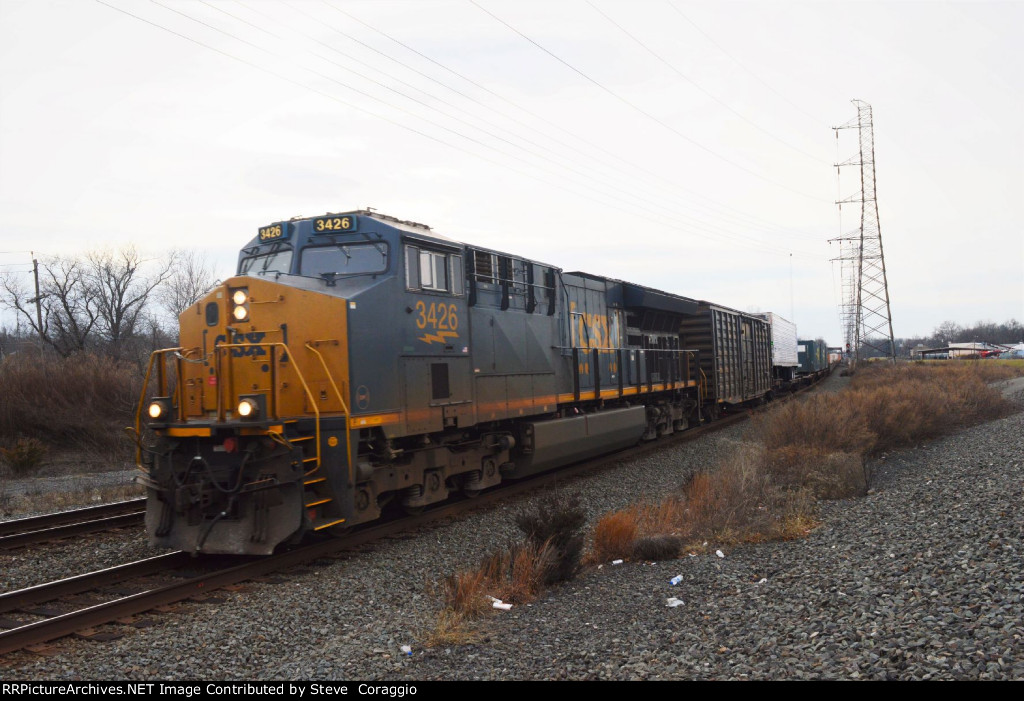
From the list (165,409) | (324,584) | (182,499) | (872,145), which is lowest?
(324,584)

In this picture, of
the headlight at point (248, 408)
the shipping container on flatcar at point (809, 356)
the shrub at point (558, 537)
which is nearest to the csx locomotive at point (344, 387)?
the headlight at point (248, 408)

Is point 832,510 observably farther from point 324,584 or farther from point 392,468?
point 324,584

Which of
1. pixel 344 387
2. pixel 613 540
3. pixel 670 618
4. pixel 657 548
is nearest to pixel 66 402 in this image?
pixel 344 387

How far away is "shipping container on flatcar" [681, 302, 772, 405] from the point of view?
20.7 m

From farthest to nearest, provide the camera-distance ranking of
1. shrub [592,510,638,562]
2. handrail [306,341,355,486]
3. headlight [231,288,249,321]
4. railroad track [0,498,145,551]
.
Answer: railroad track [0,498,145,551] → headlight [231,288,249,321] → shrub [592,510,638,562] → handrail [306,341,355,486]

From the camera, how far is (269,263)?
358 inches

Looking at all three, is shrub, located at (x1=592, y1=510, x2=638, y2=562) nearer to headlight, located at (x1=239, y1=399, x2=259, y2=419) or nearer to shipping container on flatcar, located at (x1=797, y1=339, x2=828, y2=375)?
headlight, located at (x1=239, y1=399, x2=259, y2=419)

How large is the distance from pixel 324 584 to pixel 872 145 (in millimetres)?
44281

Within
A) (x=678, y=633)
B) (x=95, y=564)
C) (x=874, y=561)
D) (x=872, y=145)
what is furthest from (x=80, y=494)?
(x=872, y=145)

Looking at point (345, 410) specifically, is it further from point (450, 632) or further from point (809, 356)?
point (809, 356)

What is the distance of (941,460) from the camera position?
12.3 metres

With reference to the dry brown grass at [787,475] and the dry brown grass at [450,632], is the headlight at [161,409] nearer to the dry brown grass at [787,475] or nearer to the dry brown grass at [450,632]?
the dry brown grass at [450,632]

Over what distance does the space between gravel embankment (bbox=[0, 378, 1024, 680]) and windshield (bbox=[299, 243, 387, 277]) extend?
3.16 meters

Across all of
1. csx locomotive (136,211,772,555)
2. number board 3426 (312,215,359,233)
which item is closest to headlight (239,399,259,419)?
csx locomotive (136,211,772,555)
